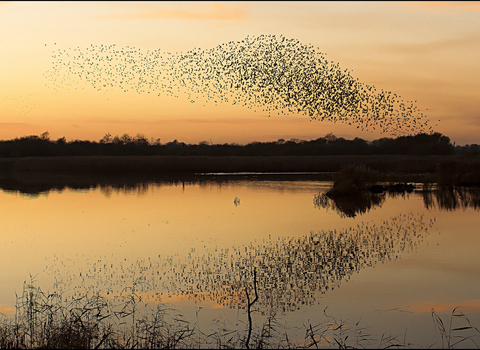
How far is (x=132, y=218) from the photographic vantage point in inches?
1012

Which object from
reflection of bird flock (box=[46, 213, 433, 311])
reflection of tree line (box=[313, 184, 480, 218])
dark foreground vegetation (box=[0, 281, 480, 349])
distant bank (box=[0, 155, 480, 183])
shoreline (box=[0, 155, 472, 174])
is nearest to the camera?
dark foreground vegetation (box=[0, 281, 480, 349])

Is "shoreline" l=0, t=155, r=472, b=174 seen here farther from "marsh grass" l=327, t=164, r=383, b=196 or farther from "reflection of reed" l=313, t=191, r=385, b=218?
"reflection of reed" l=313, t=191, r=385, b=218

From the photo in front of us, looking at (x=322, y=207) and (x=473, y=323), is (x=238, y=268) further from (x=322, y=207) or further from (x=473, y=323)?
(x=322, y=207)

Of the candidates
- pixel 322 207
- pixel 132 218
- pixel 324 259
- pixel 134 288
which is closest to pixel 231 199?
pixel 322 207

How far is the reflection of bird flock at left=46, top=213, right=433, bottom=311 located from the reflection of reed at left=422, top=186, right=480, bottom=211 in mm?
12698

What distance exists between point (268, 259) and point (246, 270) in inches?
64.9

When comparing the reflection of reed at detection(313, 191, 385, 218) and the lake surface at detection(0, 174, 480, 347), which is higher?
the reflection of reed at detection(313, 191, 385, 218)

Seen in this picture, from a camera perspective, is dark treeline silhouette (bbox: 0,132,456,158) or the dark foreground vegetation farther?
dark treeline silhouette (bbox: 0,132,456,158)

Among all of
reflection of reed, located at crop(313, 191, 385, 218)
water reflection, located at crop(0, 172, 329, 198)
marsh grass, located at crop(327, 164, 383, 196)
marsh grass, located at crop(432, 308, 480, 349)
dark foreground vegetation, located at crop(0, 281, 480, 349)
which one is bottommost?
marsh grass, located at crop(432, 308, 480, 349)

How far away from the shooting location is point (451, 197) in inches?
1395

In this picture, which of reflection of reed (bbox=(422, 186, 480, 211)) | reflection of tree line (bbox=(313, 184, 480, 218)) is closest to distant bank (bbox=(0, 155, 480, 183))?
reflection of reed (bbox=(422, 186, 480, 211))

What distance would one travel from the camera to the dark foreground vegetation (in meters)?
8.27

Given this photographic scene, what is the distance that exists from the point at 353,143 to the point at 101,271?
340 feet

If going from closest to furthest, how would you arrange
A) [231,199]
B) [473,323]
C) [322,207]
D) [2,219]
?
[473,323]
[2,219]
[322,207]
[231,199]
